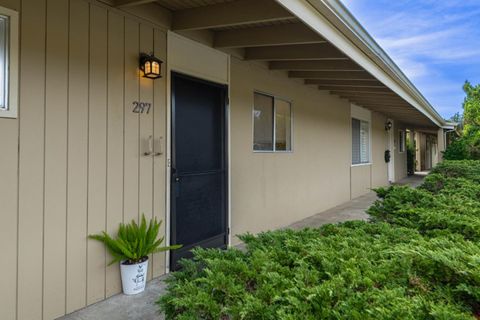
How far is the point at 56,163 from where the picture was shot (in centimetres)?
257

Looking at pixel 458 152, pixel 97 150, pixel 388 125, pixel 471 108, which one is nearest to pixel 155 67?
pixel 97 150

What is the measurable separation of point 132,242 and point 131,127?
1.02 meters

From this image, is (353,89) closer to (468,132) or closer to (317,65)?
(317,65)

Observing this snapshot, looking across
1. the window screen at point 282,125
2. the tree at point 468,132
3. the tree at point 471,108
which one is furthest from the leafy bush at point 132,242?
the tree at point 471,108

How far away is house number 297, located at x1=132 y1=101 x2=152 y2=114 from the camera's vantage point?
316 centimetres

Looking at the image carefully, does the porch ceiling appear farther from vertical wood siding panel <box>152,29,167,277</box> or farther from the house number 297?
the house number 297

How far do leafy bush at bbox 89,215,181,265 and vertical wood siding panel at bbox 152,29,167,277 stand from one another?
0.27 metres

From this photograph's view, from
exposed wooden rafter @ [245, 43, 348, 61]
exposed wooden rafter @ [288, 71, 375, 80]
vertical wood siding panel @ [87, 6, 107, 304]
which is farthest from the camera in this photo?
exposed wooden rafter @ [288, 71, 375, 80]

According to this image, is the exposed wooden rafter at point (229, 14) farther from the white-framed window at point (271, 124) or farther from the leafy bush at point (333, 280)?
the leafy bush at point (333, 280)

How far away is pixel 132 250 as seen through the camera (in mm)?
2936

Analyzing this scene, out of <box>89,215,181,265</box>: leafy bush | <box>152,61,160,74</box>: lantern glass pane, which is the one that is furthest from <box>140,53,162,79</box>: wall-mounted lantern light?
<box>89,215,181,265</box>: leafy bush

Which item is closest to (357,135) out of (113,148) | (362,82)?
(362,82)

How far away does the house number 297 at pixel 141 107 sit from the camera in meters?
3.16

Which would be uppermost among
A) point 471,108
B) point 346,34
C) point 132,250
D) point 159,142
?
point 471,108
